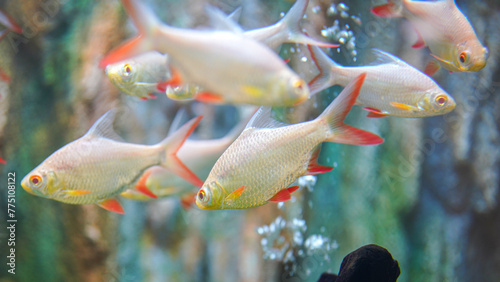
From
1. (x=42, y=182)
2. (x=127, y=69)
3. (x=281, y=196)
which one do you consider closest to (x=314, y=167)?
(x=281, y=196)

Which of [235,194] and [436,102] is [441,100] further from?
[235,194]

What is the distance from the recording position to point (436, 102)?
175 cm

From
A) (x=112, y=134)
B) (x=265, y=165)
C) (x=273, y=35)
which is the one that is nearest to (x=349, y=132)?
(x=265, y=165)

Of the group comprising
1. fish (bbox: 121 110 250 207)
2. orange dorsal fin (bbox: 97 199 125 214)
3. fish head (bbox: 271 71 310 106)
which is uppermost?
fish head (bbox: 271 71 310 106)

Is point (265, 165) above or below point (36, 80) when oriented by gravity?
above

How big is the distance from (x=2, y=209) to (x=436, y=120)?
5192 mm

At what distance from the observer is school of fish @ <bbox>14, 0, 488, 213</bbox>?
1077mm

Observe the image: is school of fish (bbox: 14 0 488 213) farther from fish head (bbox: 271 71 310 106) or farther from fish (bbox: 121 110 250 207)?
fish (bbox: 121 110 250 207)

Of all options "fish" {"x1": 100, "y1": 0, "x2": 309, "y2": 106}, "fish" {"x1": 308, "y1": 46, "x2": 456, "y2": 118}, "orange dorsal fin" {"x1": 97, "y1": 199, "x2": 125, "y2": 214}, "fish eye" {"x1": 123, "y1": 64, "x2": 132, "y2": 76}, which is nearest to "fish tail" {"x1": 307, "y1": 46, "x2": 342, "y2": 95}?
"fish" {"x1": 308, "y1": 46, "x2": 456, "y2": 118}

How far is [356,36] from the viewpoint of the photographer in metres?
3.67

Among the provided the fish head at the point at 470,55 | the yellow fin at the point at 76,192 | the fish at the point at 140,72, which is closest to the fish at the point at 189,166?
the yellow fin at the point at 76,192

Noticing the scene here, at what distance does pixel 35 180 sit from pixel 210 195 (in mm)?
943

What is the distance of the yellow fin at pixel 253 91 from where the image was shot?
3.54ft

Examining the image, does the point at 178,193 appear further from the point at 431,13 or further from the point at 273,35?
the point at 431,13
